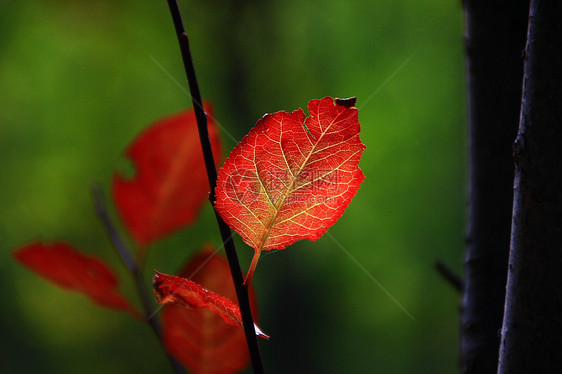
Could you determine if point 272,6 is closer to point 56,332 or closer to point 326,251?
point 326,251

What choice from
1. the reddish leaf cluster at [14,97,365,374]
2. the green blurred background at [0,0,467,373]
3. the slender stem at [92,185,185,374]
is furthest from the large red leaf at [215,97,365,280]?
the green blurred background at [0,0,467,373]

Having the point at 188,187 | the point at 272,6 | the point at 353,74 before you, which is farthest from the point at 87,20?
the point at 188,187

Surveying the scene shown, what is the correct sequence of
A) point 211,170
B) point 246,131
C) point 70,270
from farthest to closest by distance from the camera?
point 246,131
point 70,270
point 211,170

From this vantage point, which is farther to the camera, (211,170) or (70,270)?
(70,270)

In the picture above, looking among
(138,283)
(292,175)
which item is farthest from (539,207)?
(138,283)

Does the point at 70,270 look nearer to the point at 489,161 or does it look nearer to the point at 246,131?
the point at 489,161

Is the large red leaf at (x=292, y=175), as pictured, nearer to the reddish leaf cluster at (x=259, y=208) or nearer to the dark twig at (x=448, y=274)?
the reddish leaf cluster at (x=259, y=208)
